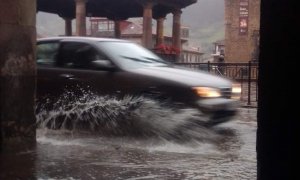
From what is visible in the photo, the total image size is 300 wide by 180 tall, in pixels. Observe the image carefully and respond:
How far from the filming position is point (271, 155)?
219cm

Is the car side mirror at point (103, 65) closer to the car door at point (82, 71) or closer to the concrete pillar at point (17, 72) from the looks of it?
the car door at point (82, 71)

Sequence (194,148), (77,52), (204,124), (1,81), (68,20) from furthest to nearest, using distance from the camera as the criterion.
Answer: (68,20)
(77,52)
(204,124)
(194,148)
(1,81)

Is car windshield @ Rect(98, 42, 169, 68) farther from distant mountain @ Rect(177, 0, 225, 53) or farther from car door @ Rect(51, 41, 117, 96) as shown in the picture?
distant mountain @ Rect(177, 0, 225, 53)

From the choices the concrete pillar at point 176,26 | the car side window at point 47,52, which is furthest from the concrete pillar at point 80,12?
the car side window at point 47,52

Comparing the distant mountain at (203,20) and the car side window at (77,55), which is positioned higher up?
the distant mountain at (203,20)

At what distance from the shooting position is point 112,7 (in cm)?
3397

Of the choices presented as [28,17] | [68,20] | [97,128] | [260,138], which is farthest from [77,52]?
[68,20]

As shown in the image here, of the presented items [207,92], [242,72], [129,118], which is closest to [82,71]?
[129,118]

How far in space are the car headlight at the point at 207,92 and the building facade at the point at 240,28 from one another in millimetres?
41072

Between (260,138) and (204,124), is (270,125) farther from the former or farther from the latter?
(204,124)

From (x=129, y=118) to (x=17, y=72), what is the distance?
78.9 inches

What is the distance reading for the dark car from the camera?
7.43 meters

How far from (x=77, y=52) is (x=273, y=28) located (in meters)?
6.80

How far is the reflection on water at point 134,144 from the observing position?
539 cm
